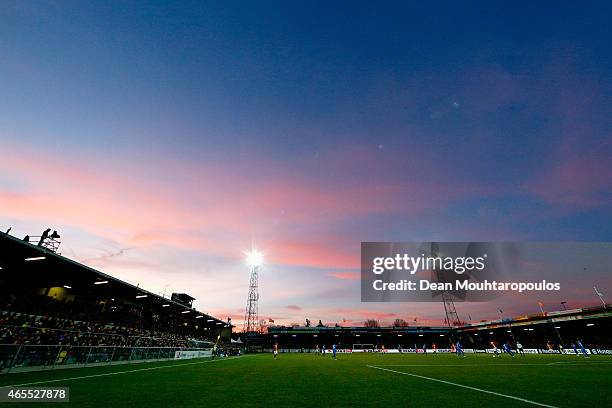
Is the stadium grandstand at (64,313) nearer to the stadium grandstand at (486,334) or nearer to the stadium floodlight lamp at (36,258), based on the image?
the stadium floodlight lamp at (36,258)

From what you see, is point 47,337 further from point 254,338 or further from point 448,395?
point 254,338

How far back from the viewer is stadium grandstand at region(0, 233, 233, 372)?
17.6 meters

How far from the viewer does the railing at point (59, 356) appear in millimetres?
14766

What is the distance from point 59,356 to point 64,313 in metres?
16.3

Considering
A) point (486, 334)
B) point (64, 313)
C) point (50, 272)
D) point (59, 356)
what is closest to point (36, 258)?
point (50, 272)

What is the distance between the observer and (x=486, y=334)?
105500mm

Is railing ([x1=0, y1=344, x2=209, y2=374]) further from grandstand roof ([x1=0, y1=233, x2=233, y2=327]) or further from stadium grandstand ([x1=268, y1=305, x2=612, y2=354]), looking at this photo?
stadium grandstand ([x1=268, y1=305, x2=612, y2=354])

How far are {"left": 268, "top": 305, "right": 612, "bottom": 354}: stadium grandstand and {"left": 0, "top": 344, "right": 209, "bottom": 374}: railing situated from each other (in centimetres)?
5852

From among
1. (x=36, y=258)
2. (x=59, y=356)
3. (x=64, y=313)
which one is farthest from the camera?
(x=64, y=313)

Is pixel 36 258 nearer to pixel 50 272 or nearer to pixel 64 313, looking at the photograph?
pixel 50 272

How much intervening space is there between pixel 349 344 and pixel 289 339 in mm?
19905

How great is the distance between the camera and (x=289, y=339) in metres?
116

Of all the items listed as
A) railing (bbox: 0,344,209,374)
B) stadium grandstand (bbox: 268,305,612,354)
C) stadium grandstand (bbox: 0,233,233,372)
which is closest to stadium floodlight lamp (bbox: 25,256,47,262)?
stadium grandstand (bbox: 0,233,233,372)

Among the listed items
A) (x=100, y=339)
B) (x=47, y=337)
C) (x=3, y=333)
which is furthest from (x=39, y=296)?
(x=3, y=333)
